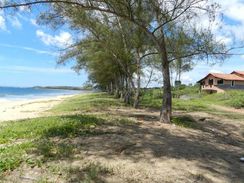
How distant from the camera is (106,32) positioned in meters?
26.1

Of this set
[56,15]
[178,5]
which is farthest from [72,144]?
[56,15]

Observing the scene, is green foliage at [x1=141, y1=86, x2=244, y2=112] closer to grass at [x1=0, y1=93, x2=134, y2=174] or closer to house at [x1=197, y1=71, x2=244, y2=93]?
house at [x1=197, y1=71, x2=244, y2=93]

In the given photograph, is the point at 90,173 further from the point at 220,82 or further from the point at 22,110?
the point at 220,82

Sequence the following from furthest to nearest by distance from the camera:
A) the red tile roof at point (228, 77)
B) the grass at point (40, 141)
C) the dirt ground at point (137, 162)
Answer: the red tile roof at point (228, 77), the grass at point (40, 141), the dirt ground at point (137, 162)

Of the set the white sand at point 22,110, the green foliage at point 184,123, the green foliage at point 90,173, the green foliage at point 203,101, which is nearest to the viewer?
the green foliage at point 90,173

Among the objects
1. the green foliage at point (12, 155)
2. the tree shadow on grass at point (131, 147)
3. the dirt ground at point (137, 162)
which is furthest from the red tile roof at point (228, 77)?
the green foliage at point (12, 155)

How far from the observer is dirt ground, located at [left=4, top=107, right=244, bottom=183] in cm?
785

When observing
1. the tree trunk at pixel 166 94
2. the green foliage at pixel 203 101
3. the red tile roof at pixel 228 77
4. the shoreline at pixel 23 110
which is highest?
the red tile roof at pixel 228 77

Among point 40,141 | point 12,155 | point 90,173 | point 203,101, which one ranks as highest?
point 40,141

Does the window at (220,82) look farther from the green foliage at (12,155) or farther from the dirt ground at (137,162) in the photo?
the green foliage at (12,155)

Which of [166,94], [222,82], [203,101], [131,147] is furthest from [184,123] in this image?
[222,82]

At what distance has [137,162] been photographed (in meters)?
8.62

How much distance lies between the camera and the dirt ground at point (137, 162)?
25.7 ft

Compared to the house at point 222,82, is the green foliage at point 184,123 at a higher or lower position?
lower
